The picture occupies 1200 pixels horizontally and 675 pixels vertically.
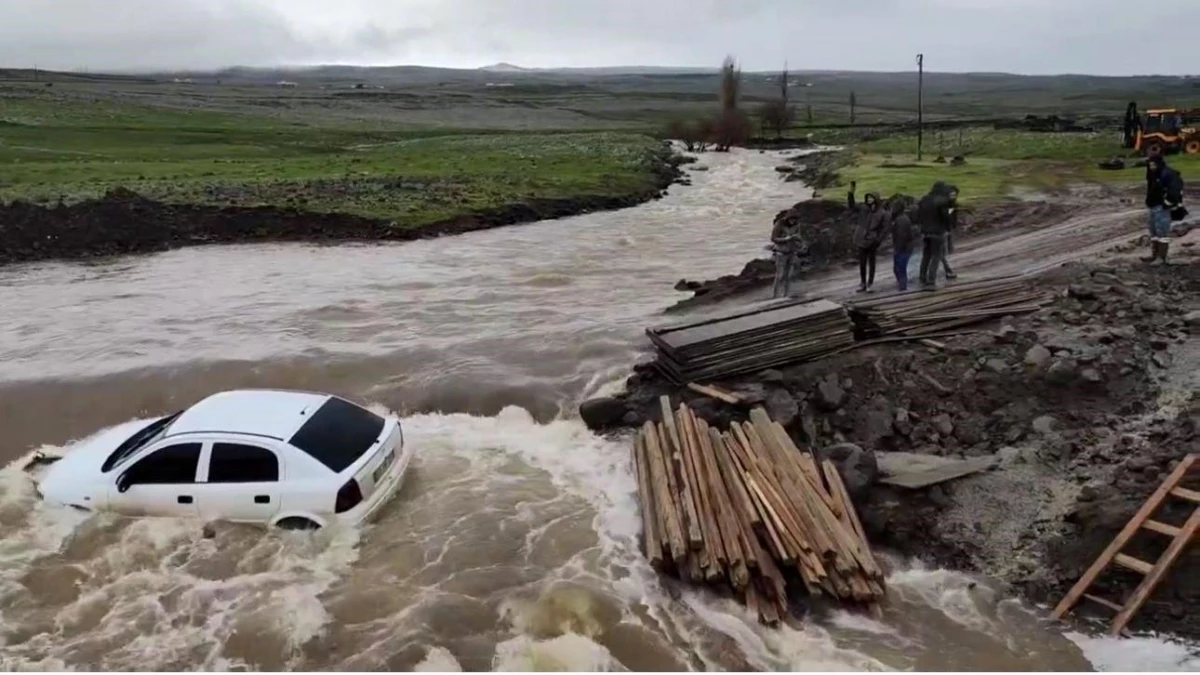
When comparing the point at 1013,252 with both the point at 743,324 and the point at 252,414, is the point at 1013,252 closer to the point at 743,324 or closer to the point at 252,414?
the point at 743,324

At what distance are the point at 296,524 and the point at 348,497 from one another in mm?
731

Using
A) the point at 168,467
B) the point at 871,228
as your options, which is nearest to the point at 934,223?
the point at 871,228

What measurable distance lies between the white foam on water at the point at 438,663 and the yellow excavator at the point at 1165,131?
37.0 meters

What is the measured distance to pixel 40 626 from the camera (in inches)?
387

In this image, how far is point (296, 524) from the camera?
1097 cm

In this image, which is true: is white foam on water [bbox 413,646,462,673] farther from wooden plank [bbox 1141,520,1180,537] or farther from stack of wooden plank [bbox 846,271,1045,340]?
stack of wooden plank [bbox 846,271,1045,340]

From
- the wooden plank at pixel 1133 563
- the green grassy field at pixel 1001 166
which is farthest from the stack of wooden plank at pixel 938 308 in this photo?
the green grassy field at pixel 1001 166

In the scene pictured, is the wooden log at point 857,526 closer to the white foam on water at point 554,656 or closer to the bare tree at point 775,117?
the white foam on water at point 554,656

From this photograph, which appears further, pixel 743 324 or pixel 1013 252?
pixel 1013 252

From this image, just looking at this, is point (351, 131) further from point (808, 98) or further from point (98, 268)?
point (808, 98)

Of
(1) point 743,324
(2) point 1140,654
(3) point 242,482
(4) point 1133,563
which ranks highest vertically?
(1) point 743,324

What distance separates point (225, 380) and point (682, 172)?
147 ft

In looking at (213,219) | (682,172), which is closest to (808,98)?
(682,172)

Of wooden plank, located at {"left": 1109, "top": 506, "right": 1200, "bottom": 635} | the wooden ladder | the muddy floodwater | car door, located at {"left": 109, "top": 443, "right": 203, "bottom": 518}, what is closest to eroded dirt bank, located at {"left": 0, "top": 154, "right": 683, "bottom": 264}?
the muddy floodwater
